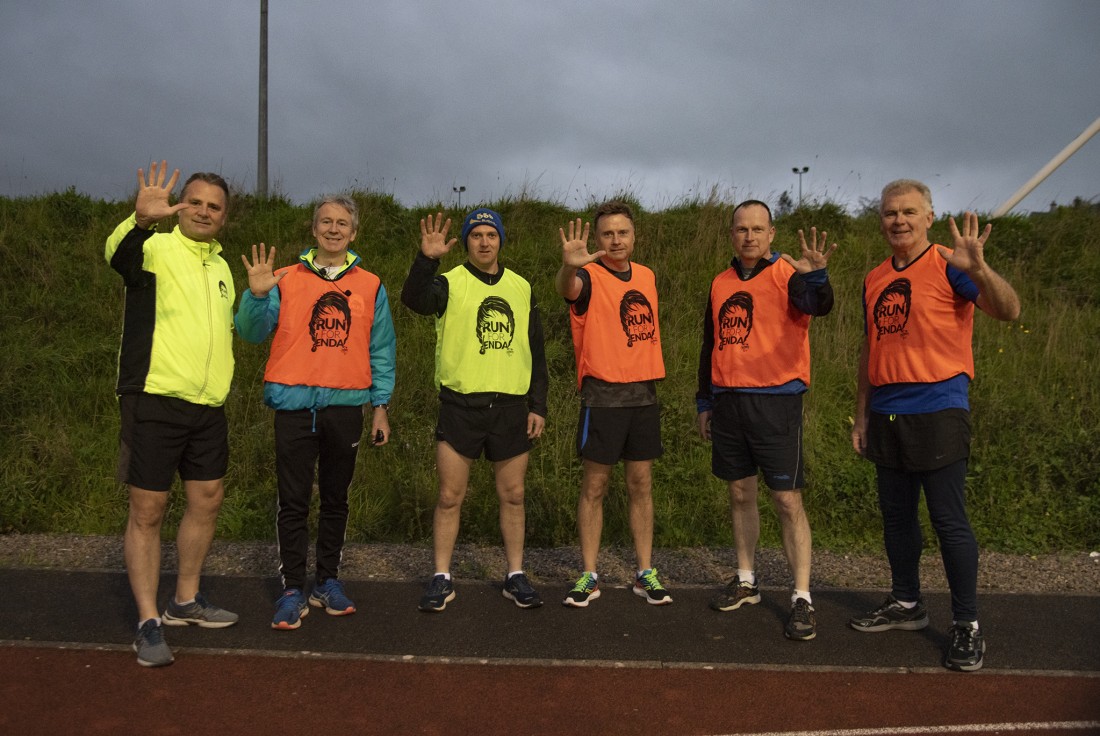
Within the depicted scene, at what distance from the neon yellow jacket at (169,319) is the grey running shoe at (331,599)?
1.35m

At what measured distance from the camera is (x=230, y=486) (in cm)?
877

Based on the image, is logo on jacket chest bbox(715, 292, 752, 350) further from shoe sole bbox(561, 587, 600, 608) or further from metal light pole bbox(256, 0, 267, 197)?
metal light pole bbox(256, 0, 267, 197)

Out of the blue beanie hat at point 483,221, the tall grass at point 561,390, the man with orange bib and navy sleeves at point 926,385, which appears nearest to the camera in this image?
the man with orange bib and navy sleeves at point 926,385

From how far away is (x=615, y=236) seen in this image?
5410 mm

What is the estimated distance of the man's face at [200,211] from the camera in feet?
15.5

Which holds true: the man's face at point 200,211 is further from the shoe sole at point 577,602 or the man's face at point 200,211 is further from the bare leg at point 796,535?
the bare leg at point 796,535

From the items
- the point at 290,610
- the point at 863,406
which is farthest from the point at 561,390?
the point at 290,610

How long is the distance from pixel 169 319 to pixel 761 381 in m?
3.40

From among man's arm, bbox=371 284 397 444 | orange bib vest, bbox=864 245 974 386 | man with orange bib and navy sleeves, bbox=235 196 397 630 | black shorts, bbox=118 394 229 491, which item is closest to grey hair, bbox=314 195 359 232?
man with orange bib and navy sleeves, bbox=235 196 397 630

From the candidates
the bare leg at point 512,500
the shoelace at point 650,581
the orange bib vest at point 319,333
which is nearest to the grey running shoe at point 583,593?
the shoelace at point 650,581

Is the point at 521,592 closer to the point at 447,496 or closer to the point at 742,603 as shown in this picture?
the point at 447,496

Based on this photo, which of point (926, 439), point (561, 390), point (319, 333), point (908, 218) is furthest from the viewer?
point (561, 390)

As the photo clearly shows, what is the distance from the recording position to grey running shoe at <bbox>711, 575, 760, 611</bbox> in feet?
17.4

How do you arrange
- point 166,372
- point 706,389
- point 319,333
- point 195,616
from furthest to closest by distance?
point 706,389, point 319,333, point 195,616, point 166,372
